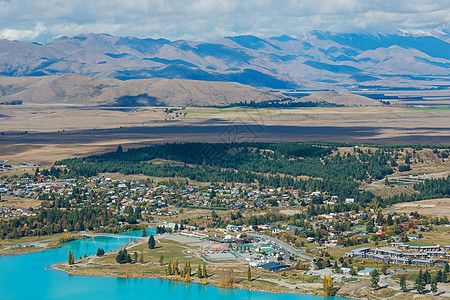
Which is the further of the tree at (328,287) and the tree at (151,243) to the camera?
the tree at (151,243)

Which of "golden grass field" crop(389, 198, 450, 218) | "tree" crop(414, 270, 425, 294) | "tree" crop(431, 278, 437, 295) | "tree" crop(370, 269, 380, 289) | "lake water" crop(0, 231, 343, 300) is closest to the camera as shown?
"tree" crop(431, 278, 437, 295)

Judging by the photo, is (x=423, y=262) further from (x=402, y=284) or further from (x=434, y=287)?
(x=434, y=287)

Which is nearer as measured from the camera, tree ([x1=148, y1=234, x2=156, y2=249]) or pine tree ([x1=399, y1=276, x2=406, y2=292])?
pine tree ([x1=399, y1=276, x2=406, y2=292])

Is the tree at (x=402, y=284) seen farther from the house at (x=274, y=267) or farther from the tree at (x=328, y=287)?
the house at (x=274, y=267)

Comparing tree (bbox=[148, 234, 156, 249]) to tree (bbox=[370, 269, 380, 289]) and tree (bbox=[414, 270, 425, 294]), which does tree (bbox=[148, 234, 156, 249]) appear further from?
tree (bbox=[414, 270, 425, 294])

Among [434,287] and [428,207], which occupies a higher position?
[428,207]

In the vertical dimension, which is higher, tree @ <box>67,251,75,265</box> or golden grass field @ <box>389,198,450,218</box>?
golden grass field @ <box>389,198,450,218</box>

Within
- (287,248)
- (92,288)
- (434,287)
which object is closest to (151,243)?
(92,288)

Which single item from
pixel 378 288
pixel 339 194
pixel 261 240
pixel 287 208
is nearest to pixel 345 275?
pixel 378 288

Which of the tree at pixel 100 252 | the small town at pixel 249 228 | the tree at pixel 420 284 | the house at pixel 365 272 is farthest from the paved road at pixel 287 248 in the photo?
the tree at pixel 100 252

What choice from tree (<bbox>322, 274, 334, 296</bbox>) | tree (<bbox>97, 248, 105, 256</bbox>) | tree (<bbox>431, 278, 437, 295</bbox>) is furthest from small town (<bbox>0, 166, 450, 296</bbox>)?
tree (<bbox>322, 274, 334, 296</bbox>)

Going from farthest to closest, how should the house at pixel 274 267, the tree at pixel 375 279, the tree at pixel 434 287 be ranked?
1. the house at pixel 274 267
2. the tree at pixel 375 279
3. the tree at pixel 434 287

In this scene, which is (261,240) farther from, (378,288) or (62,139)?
(62,139)
